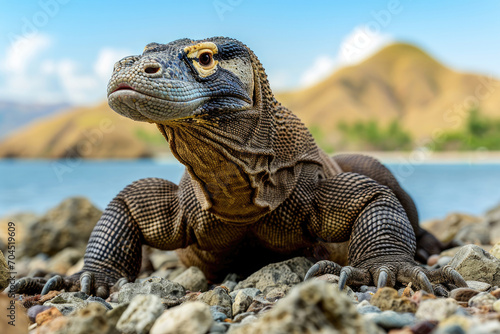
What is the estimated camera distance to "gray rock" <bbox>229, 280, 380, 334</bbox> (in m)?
2.88

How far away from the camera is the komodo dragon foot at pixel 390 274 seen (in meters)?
5.16

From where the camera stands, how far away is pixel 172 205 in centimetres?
699

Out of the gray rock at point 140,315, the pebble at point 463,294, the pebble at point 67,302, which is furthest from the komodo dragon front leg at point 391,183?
the gray rock at point 140,315

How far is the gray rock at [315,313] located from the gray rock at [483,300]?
1723mm

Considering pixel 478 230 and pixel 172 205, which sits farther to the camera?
pixel 478 230

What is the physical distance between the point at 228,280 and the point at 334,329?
13.7ft

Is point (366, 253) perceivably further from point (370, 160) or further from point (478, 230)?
point (478, 230)

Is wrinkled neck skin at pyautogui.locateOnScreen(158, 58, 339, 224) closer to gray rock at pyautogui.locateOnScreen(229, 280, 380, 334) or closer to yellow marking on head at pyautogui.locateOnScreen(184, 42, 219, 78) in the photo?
yellow marking on head at pyautogui.locateOnScreen(184, 42, 219, 78)

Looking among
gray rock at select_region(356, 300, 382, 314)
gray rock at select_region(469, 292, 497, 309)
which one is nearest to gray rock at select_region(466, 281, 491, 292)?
gray rock at select_region(469, 292, 497, 309)

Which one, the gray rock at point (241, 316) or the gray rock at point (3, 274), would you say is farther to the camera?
the gray rock at point (3, 274)

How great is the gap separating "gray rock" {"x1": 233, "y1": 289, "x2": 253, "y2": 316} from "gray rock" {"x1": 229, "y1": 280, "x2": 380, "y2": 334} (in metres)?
1.78

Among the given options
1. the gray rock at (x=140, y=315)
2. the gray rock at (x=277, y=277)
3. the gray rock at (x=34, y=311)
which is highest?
the gray rock at (x=140, y=315)

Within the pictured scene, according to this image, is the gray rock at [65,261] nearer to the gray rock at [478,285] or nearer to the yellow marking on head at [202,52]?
the yellow marking on head at [202,52]

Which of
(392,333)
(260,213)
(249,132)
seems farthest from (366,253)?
(392,333)
